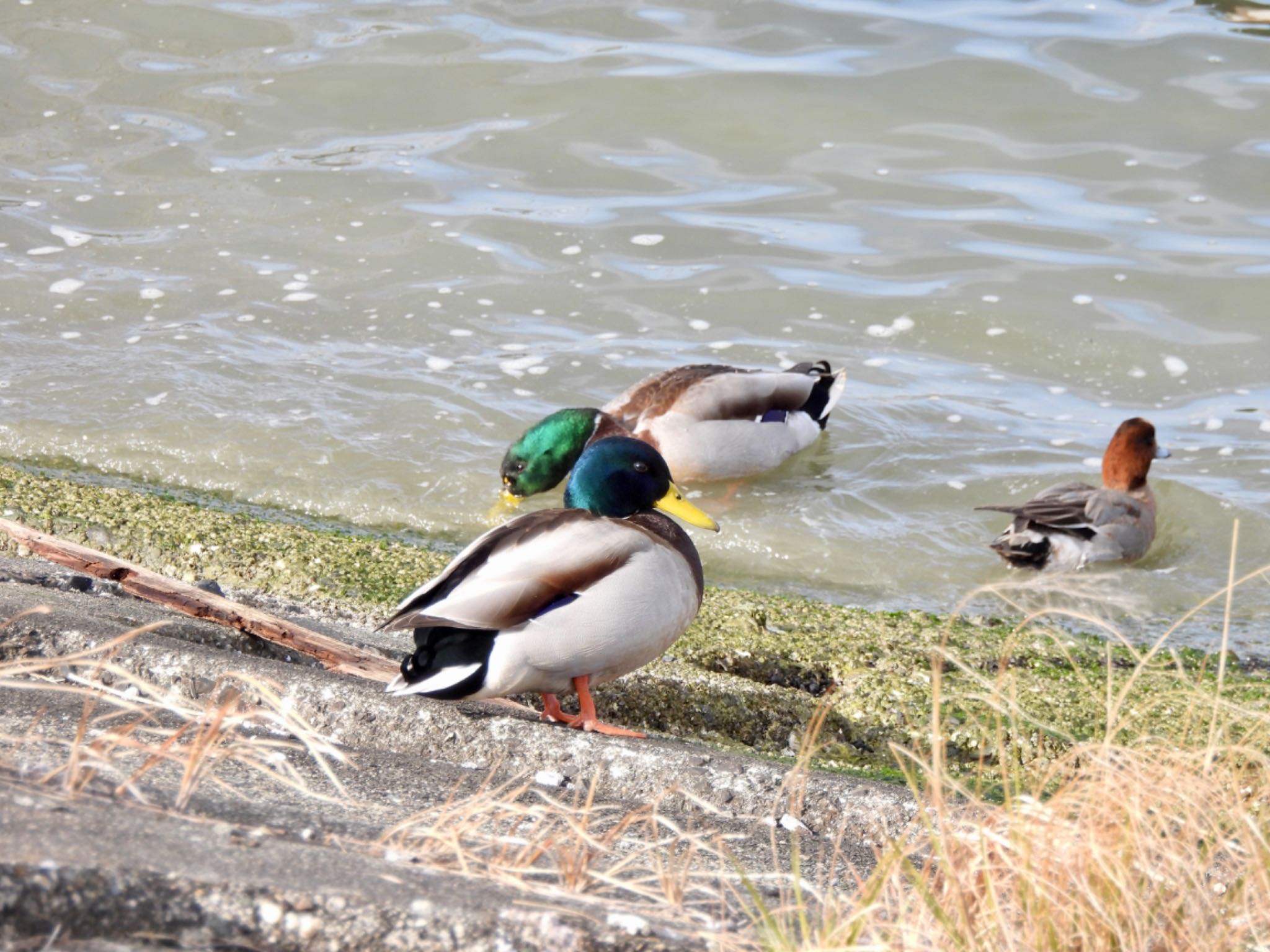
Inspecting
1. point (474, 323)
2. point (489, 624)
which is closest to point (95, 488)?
point (489, 624)

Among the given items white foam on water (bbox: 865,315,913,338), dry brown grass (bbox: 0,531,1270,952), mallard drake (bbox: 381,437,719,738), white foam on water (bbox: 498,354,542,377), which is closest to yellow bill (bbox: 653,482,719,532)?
mallard drake (bbox: 381,437,719,738)

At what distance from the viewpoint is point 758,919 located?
84.0 inches

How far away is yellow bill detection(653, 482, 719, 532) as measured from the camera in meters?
4.19

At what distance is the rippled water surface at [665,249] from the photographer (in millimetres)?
7160

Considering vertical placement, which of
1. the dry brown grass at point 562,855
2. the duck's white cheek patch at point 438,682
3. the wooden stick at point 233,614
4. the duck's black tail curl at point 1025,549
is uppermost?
the dry brown grass at point 562,855

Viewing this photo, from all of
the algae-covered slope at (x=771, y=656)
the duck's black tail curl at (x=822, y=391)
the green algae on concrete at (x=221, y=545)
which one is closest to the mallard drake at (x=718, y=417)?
the duck's black tail curl at (x=822, y=391)

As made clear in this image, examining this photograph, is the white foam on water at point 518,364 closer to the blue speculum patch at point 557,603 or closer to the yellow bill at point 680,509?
the yellow bill at point 680,509

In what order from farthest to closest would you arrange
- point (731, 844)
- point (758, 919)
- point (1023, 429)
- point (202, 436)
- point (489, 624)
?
point (1023, 429) → point (202, 436) → point (489, 624) → point (731, 844) → point (758, 919)

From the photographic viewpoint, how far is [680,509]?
13.9 ft

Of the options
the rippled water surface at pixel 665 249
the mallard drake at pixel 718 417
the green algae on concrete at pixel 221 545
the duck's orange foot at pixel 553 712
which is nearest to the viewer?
the duck's orange foot at pixel 553 712

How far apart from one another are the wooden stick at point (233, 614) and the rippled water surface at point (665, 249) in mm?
2879

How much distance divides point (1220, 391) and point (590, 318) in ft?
12.8

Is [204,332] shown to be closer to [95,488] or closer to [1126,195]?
[95,488]

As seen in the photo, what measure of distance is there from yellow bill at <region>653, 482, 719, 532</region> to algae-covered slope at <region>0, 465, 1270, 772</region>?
1.32ft
